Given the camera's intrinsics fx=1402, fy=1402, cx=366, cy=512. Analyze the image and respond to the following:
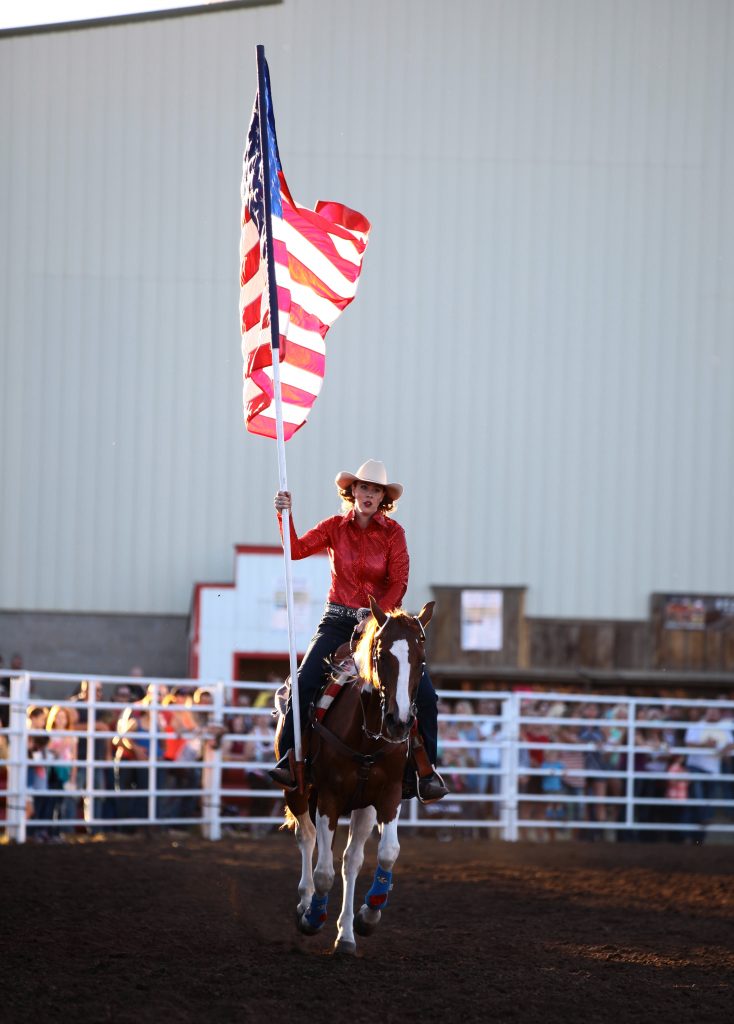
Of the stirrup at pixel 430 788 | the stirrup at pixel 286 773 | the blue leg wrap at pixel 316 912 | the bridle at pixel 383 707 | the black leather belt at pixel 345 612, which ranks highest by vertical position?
the black leather belt at pixel 345 612

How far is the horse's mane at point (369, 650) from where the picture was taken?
6.73 m

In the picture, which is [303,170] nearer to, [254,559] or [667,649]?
[254,559]

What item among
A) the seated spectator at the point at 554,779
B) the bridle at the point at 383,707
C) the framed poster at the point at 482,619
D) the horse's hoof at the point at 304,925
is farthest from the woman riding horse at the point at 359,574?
the framed poster at the point at 482,619

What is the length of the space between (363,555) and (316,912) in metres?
1.86

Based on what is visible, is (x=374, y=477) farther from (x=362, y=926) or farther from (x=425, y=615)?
(x=362, y=926)

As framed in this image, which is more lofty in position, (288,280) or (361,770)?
(288,280)

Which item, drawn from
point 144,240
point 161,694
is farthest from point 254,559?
point 144,240

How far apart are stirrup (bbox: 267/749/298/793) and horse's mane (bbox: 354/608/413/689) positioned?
69cm

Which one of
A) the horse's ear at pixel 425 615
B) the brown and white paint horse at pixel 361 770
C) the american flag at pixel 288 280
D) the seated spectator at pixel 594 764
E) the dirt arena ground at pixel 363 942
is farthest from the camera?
the seated spectator at pixel 594 764

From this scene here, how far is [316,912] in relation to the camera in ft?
23.8

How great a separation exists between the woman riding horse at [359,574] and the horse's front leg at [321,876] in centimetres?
29

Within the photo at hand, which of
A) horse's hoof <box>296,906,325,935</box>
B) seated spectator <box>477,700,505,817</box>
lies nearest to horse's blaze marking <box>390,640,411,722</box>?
horse's hoof <box>296,906,325,935</box>

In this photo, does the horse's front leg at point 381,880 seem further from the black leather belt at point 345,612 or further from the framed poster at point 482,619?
the framed poster at point 482,619

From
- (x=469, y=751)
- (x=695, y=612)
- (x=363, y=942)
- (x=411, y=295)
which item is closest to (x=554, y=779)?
(x=469, y=751)
